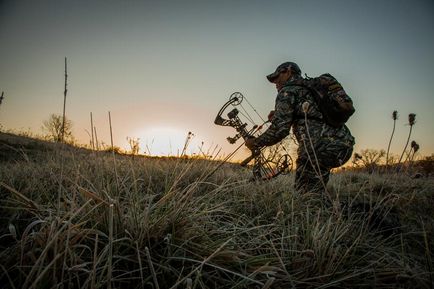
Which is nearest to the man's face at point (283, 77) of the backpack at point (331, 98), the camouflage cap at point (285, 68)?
the camouflage cap at point (285, 68)

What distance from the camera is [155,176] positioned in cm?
316

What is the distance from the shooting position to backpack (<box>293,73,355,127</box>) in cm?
336

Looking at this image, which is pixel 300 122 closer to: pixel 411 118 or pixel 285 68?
pixel 285 68

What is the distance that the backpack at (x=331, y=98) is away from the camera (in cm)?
336

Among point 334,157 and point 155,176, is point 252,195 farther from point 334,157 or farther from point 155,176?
point 334,157

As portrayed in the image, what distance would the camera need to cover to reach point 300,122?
3.75 meters

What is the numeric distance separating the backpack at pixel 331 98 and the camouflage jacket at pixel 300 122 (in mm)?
84

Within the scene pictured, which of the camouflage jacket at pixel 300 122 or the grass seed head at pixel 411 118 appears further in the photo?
the camouflage jacket at pixel 300 122

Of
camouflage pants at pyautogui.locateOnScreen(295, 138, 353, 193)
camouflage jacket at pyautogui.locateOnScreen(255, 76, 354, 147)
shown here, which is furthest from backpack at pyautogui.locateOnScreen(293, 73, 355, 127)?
camouflage pants at pyautogui.locateOnScreen(295, 138, 353, 193)

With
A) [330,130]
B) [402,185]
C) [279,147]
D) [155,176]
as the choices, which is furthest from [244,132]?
[402,185]

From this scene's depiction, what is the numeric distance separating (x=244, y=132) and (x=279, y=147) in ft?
3.57

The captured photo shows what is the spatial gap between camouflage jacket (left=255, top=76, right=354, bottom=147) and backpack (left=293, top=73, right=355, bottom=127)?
0.28 ft

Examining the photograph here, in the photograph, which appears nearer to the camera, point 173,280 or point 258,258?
point 173,280

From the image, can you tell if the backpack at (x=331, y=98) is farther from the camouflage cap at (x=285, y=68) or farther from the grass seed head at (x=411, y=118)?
the grass seed head at (x=411, y=118)
